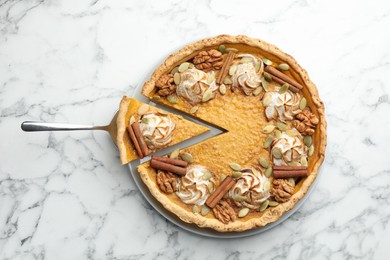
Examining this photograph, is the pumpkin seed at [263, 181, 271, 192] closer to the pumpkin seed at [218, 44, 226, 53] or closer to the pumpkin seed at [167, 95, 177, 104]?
the pumpkin seed at [167, 95, 177, 104]

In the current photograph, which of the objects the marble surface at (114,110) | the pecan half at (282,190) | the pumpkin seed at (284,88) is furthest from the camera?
the marble surface at (114,110)

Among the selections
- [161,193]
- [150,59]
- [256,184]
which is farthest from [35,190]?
[256,184]

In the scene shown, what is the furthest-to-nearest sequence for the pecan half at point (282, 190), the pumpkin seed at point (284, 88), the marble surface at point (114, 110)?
the marble surface at point (114, 110) → the pumpkin seed at point (284, 88) → the pecan half at point (282, 190)

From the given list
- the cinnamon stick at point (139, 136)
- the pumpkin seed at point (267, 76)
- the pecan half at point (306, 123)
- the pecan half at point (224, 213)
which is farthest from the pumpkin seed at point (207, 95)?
the pecan half at point (224, 213)

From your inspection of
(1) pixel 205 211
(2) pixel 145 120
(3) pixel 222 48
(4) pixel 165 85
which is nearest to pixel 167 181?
(1) pixel 205 211

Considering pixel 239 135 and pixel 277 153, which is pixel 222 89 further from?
pixel 277 153

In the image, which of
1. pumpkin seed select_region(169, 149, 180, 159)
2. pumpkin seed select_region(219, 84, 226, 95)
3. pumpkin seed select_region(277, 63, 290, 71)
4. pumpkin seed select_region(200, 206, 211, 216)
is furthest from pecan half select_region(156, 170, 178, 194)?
pumpkin seed select_region(277, 63, 290, 71)

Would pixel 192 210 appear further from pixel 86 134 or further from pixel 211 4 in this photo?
pixel 211 4

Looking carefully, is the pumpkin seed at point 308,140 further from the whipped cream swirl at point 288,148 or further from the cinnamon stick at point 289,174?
the cinnamon stick at point 289,174
